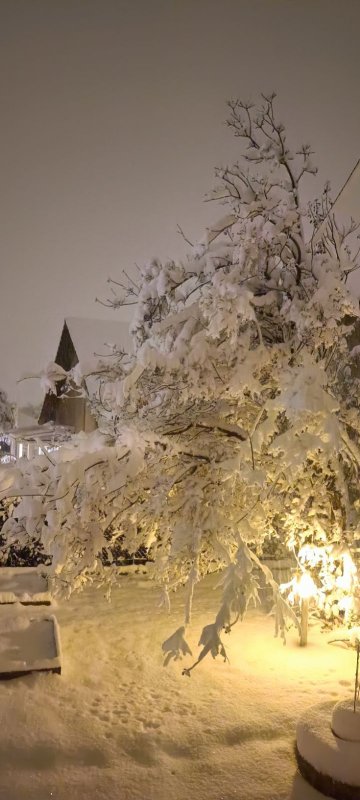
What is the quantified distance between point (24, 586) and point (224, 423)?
5.73 metres

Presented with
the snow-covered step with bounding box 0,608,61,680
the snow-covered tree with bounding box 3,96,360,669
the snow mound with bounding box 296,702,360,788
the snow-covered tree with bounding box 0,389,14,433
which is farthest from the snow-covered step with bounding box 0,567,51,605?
the snow-covered tree with bounding box 0,389,14,433

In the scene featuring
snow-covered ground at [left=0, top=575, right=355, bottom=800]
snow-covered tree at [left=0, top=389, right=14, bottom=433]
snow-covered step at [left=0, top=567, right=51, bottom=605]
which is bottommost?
snow-covered ground at [left=0, top=575, right=355, bottom=800]

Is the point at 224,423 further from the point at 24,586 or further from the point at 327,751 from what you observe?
the point at 24,586

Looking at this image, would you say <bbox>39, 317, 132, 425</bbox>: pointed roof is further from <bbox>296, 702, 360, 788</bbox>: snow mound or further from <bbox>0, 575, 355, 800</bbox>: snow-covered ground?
<bbox>296, 702, 360, 788</bbox>: snow mound

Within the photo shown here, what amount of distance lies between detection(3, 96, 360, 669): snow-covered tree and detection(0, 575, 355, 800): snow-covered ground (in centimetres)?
71

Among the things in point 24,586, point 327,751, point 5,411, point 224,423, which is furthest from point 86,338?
point 5,411

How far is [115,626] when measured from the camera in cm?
842

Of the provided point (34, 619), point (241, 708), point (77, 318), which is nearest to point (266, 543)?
point (34, 619)

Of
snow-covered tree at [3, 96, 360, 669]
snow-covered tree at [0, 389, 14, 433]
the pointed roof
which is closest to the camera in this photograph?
snow-covered tree at [3, 96, 360, 669]

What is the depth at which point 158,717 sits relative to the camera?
5.67m

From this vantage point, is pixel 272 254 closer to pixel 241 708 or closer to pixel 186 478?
pixel 186 478

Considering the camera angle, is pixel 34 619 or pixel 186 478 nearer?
pixel 186 478

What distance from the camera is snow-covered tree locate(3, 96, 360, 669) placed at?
611 cm

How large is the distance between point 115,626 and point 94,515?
2.89 m
